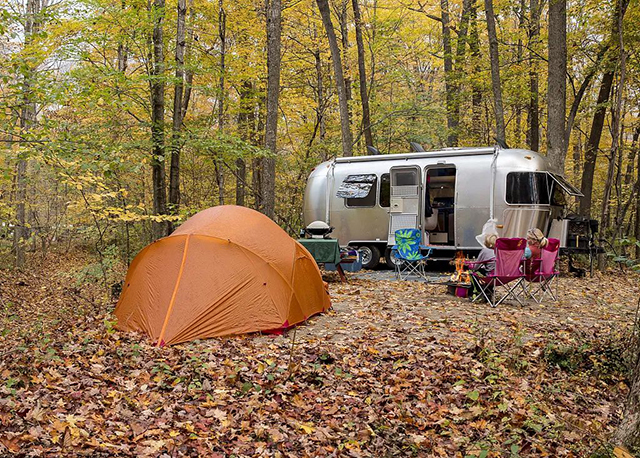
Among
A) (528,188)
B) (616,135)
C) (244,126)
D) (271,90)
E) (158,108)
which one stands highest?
(244,126)

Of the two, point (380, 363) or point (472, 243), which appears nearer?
point (380, 363)

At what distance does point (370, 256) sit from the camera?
12.9m

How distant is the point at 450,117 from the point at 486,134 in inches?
87.9

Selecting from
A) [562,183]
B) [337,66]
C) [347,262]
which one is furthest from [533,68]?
[347,262]

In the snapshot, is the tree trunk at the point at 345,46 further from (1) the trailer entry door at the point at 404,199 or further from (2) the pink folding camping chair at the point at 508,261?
Result: (2) the pink folding camping chair at the point at 508,261

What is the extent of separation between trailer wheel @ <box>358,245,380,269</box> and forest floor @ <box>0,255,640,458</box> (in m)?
5.95

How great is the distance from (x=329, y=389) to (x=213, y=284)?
7.51 ft

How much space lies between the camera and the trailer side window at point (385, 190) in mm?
12500

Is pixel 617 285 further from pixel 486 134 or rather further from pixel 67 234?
pixel 67 234

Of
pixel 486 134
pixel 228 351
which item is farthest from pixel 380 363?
pixel 486 134

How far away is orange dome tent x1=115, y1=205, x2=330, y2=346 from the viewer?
236 inches

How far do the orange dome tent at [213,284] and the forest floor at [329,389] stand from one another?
0.26 metres

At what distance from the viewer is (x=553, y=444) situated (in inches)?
138

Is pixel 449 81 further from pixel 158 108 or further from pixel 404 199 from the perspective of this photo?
pixel 158 108
